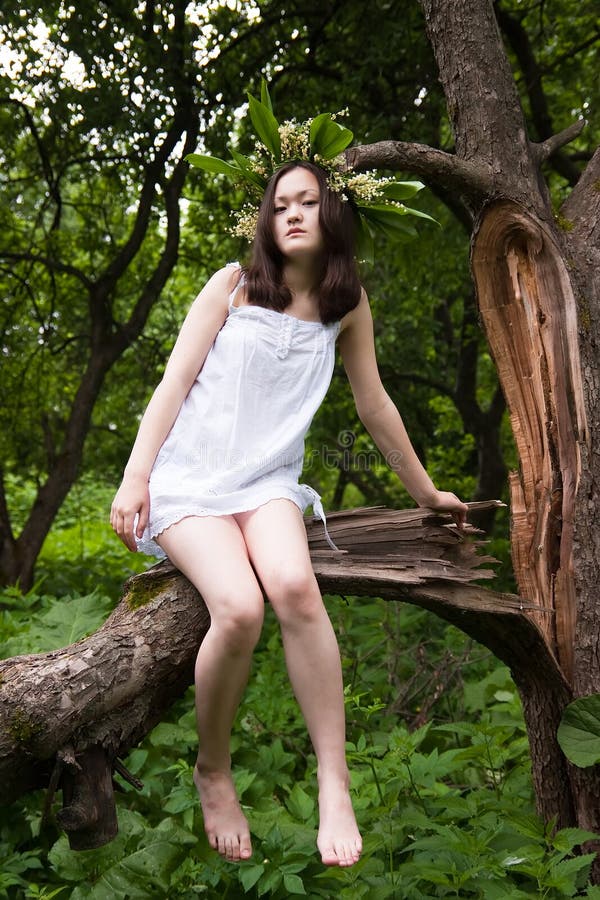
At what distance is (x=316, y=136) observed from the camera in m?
2.93

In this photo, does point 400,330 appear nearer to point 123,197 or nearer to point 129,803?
point 123,197

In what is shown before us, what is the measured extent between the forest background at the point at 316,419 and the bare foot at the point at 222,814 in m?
0.12

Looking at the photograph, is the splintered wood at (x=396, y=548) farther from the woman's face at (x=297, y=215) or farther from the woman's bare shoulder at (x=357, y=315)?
the woman's face at (x=297, y=215)

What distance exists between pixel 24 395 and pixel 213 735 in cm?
557

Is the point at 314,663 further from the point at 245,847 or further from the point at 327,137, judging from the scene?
the point at 327,137

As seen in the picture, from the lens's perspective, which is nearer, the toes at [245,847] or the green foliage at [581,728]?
the toes at [245,847]

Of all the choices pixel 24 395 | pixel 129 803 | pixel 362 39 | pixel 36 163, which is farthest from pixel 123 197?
pixel 129 803

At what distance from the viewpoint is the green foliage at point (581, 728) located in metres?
2.73

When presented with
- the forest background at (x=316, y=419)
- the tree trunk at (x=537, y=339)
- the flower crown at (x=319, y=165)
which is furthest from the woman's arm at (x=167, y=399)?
the forest background at (x=316, y=419)

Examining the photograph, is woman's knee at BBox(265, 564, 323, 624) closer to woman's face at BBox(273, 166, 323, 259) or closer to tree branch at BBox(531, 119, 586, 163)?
woman's face at BBox(273, 166, 323, 259)

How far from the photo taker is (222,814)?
2547 millimetres

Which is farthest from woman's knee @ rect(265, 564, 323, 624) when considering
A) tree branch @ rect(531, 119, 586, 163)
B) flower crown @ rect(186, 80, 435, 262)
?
tree branch @ rect(531, 119, 586, 163)

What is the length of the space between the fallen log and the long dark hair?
28.6 inches

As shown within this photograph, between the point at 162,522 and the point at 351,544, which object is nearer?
the point at 162,522
